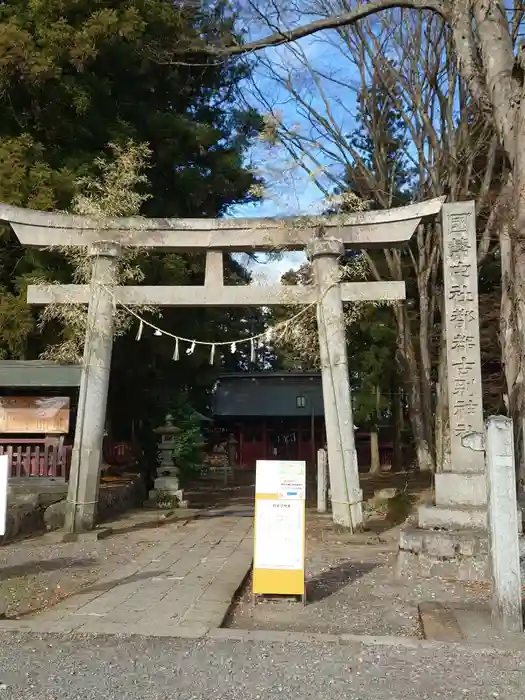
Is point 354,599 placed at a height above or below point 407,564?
below

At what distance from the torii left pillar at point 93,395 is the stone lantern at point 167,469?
4.25 metres

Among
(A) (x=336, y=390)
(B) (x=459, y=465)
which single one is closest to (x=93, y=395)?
(A) (x=336, y=390)

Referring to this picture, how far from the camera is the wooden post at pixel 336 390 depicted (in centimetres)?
1002

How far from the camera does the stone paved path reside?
5.10 metres

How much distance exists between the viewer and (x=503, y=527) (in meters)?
5.04

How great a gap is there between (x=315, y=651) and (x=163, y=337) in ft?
34.4

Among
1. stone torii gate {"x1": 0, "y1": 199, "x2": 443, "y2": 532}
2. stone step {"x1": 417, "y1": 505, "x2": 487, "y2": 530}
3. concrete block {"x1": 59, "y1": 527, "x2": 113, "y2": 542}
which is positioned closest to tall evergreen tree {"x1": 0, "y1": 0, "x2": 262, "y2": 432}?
stone torii gate {"x1": 0, "y1": 199, "x2": 443, "y2": 532}

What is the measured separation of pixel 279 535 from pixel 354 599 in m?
1.19

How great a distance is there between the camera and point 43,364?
11227mm

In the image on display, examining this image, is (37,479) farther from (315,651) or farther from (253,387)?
(253,387)

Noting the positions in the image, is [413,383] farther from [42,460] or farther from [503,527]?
[503,527]

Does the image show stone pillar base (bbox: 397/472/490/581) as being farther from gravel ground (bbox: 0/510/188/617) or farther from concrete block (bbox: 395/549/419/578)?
gravel ground (bbox: 0/510/188/617)

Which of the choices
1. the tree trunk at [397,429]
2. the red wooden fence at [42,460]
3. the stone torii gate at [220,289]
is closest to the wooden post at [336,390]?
the stone torii gate at [220,289]

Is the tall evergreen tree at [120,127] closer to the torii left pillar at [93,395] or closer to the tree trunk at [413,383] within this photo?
the torii left pillar at [93,395]
